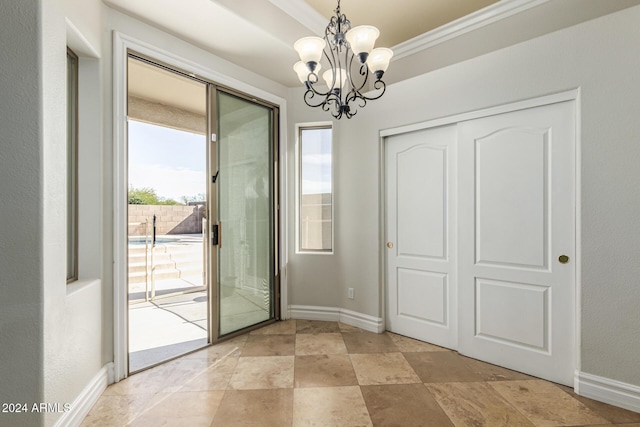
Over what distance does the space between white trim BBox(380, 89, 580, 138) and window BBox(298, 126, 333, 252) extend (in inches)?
A: 30.8

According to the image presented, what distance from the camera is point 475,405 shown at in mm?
2096

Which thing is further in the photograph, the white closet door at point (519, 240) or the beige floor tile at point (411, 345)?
the beige floor tile at point (411, 345)

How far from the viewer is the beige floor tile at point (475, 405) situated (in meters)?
1.93

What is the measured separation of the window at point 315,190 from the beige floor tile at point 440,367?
1.52 m

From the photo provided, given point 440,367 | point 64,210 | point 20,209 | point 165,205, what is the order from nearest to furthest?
point 20,209 → point 64,210 → point 440,367 → point 165,205

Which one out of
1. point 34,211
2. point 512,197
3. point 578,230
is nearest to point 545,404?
point 578,230

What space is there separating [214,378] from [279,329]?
112 centimetres

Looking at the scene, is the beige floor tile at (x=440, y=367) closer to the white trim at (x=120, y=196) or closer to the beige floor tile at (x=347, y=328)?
the beige floor tile at (x=347, y=328)

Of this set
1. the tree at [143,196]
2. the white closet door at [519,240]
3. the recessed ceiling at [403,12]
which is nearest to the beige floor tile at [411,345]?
the white closet door at [519,240]

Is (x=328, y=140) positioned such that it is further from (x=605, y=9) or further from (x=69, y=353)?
(x=69, y=353)

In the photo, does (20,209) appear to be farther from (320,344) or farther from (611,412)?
(611,412)

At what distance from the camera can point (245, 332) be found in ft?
11.1

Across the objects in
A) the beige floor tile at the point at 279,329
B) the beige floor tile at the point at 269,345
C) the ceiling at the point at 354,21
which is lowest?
the beige floor tile at the point at 279,329

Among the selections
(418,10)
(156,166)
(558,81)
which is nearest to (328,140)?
(418,10)
